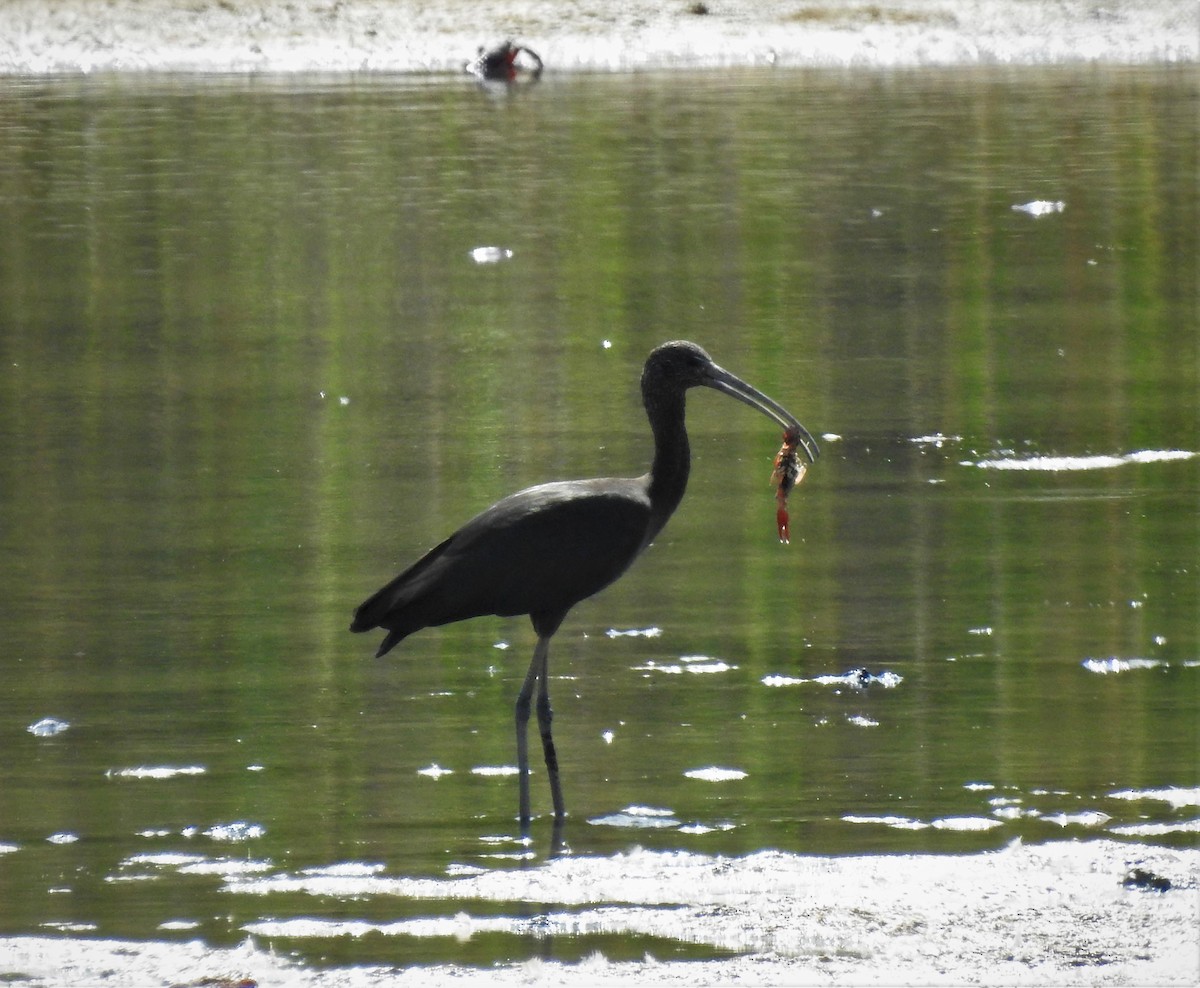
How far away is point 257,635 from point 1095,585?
2897 millimetres

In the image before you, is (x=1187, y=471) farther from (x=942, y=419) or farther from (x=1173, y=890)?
(x=1173, y=890)

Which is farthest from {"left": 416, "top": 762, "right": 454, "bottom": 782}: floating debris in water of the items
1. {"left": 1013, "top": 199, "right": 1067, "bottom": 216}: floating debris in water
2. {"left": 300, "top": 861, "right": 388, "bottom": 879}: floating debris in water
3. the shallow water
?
{"left": 1013, "top": 199, "right": 1067, "bottom": 216}: floating debris in water

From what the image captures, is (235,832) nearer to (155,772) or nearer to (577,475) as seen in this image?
(155,772)

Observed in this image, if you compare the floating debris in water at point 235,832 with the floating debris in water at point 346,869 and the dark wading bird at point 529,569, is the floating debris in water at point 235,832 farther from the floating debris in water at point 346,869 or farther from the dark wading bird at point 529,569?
the dark wading bird at point 529,569

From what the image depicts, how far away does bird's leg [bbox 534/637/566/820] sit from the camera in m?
6.20

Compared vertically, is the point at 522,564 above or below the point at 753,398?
below

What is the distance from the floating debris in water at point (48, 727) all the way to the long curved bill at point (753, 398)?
2.11 m

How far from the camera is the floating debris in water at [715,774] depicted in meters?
6.39

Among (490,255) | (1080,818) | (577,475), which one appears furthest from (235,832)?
(490,255)

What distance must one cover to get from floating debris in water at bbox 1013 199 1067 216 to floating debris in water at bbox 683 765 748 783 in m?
13.1

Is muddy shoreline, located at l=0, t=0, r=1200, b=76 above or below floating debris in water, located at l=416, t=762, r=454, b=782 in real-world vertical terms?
above

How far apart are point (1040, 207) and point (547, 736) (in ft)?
45.1

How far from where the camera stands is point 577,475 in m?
10.2

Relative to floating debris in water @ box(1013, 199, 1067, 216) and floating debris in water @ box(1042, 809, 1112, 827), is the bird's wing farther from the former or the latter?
floating debris in water @ box(1013, 199, 1067, 216)
